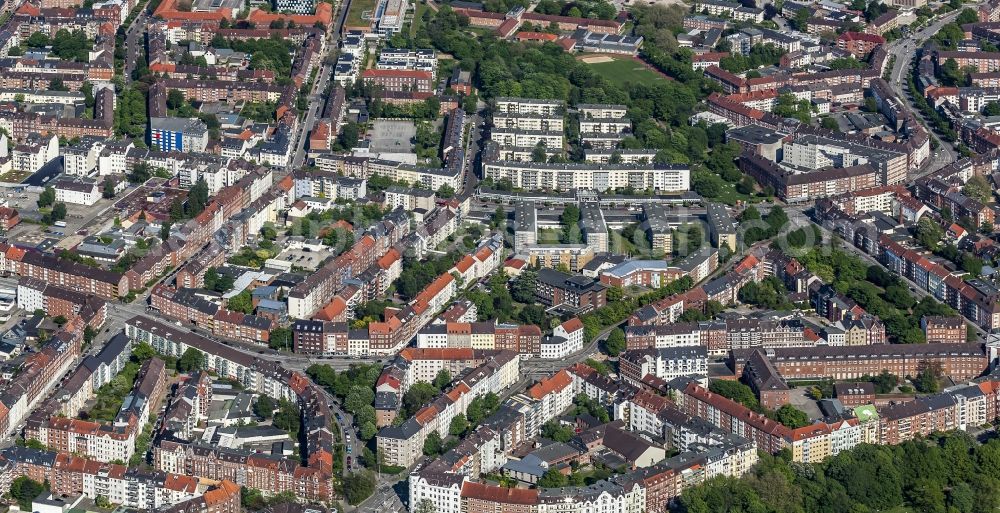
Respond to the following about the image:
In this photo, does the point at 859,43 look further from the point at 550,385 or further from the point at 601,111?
the point at 550,385

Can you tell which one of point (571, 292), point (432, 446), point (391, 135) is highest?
point (391, 135)

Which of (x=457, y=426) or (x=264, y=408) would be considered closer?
(x=457, y=426)

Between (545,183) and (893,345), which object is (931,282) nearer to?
(893,345)

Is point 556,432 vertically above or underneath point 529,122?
underneath

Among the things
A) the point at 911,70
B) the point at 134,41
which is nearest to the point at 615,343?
the point at 911,70

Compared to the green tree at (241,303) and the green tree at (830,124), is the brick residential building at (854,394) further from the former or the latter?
the green tree at (830,124)

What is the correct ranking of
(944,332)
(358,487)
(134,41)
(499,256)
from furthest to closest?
(134,41) → (499,256) → (944,332) → (358,487)

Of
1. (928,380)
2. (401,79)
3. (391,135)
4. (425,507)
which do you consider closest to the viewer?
(425,507)
